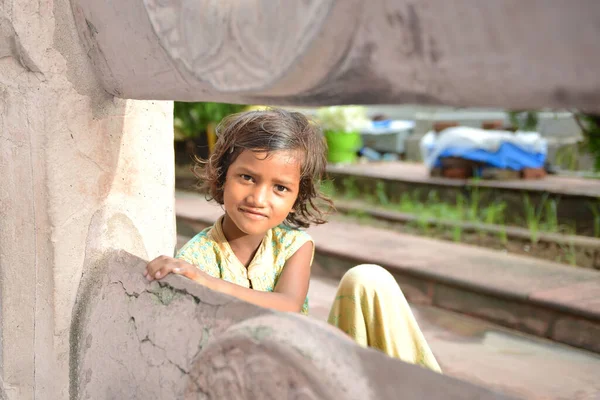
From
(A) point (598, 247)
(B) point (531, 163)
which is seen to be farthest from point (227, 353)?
(B) point (531, 163)

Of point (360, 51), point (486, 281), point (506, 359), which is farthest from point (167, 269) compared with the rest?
point (486, 281)

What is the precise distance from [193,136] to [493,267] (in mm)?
3895

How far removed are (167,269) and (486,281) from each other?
223 centimetres

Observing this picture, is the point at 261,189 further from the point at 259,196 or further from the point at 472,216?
the point at 472,216

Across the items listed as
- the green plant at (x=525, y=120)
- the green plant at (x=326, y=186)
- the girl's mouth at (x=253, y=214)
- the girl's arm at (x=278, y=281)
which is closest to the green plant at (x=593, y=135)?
the green plant at (x=326, y=186)

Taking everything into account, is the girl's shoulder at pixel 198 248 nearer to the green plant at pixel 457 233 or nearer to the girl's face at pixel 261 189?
the girl's face at pixel 261 189

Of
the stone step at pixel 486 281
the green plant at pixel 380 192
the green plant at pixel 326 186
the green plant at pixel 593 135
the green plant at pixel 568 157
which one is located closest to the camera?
the green plant at pixel 326 186

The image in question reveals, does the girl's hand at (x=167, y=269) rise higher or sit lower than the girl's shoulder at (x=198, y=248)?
higher

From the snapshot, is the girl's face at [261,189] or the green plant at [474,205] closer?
the girl's face at [261,189]

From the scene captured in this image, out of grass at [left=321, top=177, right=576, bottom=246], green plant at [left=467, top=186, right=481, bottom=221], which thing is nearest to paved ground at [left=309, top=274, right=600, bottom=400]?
grass at [left=321, top=177, right=576, bottom=246]

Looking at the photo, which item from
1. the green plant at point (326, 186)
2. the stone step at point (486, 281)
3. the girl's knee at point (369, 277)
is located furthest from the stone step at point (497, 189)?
the girl's knee at point (369, 277)

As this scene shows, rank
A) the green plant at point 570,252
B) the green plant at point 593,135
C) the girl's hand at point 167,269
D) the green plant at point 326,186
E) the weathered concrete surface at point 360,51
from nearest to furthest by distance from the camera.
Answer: the weathered concrete surface at point 360,51, the girl's hand at point 167,269, the green plant at point 326,186, the green plant at point 593,135, the green plant at point 570,252

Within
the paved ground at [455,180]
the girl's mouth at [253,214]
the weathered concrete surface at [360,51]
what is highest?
the weathered concrete surface at [360,51]

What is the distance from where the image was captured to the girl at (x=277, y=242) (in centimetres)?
149
